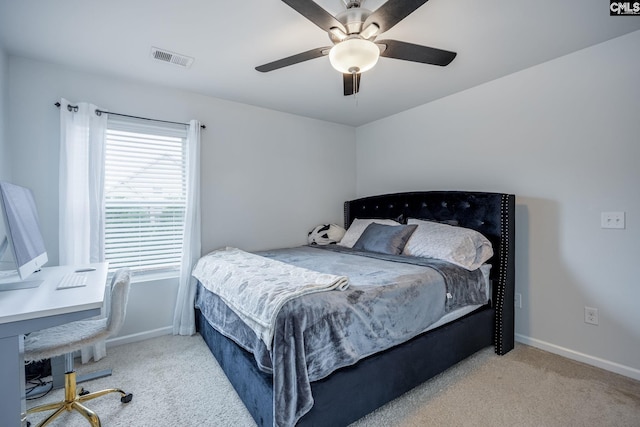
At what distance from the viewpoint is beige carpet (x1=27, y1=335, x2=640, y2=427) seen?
1.63 meters

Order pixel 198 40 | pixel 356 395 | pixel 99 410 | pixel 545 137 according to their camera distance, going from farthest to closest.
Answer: pixel 545 137
pixel 198 40
pixel 99 410
pixel 356 395

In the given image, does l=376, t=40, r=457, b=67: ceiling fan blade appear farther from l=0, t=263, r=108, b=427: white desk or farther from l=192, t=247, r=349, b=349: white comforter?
l=0, t=263, r=108, b=427: white desk

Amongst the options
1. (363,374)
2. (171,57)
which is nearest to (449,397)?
(363,374)

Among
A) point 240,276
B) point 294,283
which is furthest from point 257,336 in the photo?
point 240,276

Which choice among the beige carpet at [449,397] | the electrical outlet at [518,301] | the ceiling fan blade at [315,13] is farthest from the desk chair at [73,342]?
the electrical outlet at [518,301]

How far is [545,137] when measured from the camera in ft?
8.00

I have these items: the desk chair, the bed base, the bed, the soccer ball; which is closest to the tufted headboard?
the bed

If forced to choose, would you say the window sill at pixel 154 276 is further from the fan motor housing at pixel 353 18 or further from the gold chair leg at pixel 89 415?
the fan motor housing at pixel 353 18

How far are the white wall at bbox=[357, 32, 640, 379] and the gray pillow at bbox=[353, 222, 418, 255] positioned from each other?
2.67 feet

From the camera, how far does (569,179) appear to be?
232cm

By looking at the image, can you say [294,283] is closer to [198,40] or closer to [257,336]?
[257,336]

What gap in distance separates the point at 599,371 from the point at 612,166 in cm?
151

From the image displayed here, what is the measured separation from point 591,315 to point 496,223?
0.93 meters

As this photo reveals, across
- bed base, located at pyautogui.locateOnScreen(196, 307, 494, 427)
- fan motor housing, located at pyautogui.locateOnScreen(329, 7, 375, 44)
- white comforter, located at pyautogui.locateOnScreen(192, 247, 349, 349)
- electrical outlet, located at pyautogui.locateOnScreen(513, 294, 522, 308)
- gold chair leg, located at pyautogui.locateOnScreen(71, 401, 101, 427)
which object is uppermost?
fan motor housing, located at pyautogui.locateOnScreen(329, 7, 375, 44)
